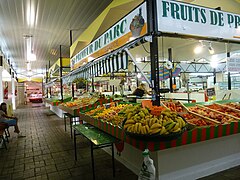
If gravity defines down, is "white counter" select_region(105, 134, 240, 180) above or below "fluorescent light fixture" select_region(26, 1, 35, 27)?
below

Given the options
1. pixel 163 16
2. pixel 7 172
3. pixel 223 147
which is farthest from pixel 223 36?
pixel 7 172

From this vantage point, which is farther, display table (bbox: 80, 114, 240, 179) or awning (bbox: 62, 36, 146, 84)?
awning (bbox: 62, 36, 146, 84)

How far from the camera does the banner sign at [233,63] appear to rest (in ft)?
15.3

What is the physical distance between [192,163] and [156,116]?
1251 mm

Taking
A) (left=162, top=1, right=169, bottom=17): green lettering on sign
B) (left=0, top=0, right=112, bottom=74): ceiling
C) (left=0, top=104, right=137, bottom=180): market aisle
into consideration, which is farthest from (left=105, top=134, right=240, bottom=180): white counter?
(left=0, top=0, right=112, bottom=74): ceiling

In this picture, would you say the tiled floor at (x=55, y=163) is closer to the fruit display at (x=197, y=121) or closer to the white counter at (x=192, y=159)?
the white counter at (x=192, y=159)

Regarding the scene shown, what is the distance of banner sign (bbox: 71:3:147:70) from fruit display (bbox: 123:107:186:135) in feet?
4.52

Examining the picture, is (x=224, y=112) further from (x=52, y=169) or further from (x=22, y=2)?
(x=22, y=2)

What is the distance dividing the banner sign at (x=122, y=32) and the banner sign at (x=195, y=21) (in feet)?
1.05

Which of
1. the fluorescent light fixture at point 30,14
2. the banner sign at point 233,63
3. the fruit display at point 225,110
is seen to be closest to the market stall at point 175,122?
the fruit display at point 225,110

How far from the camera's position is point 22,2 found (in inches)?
208

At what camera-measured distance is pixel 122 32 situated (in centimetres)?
383

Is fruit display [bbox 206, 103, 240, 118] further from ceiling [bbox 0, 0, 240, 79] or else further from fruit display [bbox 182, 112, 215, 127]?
ceiling [bbox 0, 0, 240, 79]

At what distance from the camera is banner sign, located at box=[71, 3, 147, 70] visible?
3.16 metres
